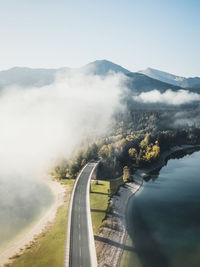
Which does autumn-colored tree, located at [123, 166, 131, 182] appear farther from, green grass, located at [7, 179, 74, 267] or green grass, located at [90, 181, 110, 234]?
green grass, located at [7, 179, 74, 267]

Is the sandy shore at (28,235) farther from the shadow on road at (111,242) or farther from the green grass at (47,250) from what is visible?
the shadow on road at (111,242)

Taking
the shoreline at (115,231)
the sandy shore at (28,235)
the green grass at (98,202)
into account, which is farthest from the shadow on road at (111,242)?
the sandy shore at (28,235)

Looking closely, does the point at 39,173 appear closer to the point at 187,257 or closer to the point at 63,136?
the point at 63,136

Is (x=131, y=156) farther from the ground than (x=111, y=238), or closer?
farther from the ground

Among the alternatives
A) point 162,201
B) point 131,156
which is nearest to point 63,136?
point 131,156

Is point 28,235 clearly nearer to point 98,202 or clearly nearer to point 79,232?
point 79,232

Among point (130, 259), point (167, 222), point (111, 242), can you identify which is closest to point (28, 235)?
point (111, 242)
